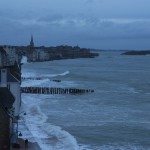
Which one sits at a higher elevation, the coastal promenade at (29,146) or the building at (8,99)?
the building at (8,99)

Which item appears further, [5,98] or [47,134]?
[47,134]

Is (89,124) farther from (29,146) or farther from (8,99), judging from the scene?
(8,99)

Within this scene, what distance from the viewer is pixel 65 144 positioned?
32375 millimetres

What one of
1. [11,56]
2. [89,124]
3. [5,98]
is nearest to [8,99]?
[5,98]

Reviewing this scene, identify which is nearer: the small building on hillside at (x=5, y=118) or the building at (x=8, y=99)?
the small building on hillside at (x=5, y=118)

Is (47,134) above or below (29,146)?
below

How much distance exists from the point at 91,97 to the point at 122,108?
1288 cm

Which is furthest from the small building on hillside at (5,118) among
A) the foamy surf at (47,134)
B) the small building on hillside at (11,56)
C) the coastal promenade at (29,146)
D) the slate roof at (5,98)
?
the small building on hillside at (11,56)

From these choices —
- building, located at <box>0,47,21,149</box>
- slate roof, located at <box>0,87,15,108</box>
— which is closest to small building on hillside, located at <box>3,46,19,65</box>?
building, located at <box>0,47,21,149</box>

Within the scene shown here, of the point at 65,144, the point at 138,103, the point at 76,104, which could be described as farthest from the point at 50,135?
the point at 138,103

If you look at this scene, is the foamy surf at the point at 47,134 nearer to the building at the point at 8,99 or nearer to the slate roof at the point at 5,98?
the building at the point at 8,99

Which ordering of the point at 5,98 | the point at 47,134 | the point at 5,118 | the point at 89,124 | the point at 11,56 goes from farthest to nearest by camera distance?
the point at 11,56 < the point at 89,124 < the point at 47,134 < the point at 5,98 < the point at 5,118

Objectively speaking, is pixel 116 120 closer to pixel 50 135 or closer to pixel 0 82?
pixel 50 135

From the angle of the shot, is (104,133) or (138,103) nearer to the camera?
(104,133)
